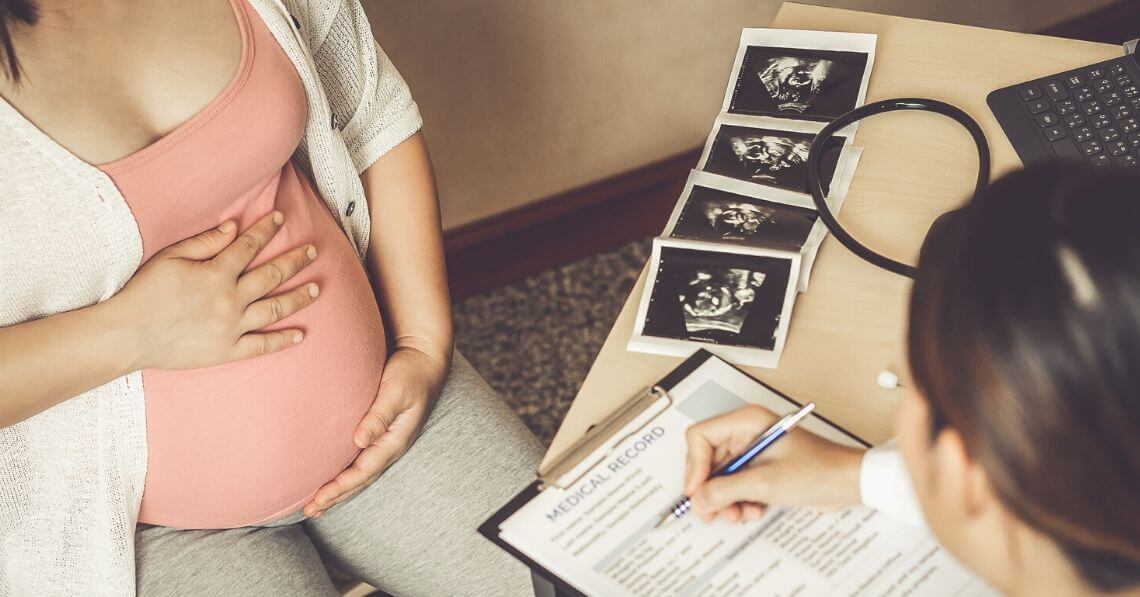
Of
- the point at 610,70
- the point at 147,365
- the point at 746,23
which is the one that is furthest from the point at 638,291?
the point at 746,23

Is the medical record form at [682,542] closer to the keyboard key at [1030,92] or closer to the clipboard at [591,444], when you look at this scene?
the clipboard at [591,444]

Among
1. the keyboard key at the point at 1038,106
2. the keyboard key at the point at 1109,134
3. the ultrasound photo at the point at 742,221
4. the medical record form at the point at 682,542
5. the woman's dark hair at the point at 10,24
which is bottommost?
the medical record form at the point at 682,542

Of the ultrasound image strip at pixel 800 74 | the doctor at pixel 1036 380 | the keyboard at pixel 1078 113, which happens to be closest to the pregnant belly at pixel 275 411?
the ultrasound image strip at pixel 800 74

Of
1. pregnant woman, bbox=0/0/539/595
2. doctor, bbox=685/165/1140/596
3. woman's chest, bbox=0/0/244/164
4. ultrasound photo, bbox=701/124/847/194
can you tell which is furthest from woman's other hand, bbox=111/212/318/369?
doctor, bbox=685/165/1140/596

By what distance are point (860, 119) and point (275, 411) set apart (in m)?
0.71

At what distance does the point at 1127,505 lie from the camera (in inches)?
15.7

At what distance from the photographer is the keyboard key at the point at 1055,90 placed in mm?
954

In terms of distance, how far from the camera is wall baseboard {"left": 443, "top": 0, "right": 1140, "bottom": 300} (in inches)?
74.6

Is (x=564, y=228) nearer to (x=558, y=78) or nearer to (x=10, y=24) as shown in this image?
(x=558, y=78)

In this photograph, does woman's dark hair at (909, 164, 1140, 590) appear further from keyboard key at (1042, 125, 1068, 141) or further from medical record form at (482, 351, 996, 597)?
keyboard key at (1042, 125, 1068, 141)

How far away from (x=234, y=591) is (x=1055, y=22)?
2.23 metres

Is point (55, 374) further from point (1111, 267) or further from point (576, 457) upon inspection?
point (1111, 267)

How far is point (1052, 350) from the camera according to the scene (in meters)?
0.39

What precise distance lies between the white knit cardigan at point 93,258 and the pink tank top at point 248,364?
0.02m
